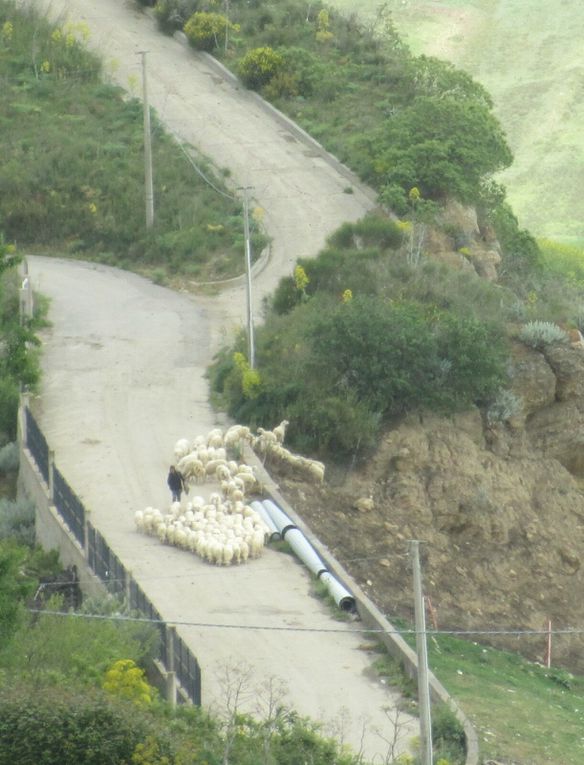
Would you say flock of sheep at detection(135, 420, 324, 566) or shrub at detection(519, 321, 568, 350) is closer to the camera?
flock of sheep at detection(135, 420, 324, 566)

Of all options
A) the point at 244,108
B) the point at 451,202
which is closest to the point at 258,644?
the point at 451,202

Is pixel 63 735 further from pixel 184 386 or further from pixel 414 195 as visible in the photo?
pixel 414 195

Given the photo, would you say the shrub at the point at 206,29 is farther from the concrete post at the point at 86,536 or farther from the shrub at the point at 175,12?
the concrete post at the point at 86,536

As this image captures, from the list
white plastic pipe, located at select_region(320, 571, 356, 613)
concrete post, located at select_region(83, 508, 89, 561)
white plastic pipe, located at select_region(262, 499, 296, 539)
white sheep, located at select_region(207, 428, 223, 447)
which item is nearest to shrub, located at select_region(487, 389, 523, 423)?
white sheep, located at select_region(207, 428, 223, 447)

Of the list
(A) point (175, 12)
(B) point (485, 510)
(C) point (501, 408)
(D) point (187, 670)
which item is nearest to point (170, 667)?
(D) point (187, 670)

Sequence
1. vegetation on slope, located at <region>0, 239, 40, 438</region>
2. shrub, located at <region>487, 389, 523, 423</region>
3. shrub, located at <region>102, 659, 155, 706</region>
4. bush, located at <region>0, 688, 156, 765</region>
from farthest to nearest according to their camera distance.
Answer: shrub, located at <region>487, 389, 523, 423</region> < vegetation on slope, located at <region>0, 239, 40, 438</region> < shrub, located at <region>102, 659, 155, 706</region> < bush, located at <region>0, 688, 156, 765</region>

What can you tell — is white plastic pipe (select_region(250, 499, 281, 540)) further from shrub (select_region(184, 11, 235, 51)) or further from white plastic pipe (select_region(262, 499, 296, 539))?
shrub (select_region(184, 11, 235, 51))
